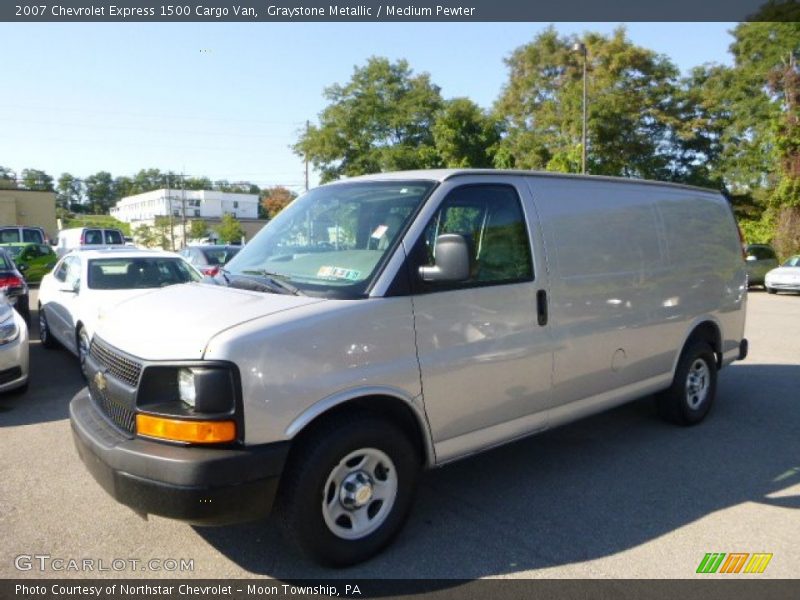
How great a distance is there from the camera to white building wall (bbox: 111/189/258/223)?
113 m

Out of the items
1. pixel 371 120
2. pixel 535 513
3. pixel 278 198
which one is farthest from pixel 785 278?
pixel 278 198

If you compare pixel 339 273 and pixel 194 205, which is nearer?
pixel 339 273

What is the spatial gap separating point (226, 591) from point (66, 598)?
767 mm

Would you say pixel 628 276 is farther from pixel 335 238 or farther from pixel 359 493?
pixel 359 493

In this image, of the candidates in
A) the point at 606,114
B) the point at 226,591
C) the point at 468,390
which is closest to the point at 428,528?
the point at 468,390

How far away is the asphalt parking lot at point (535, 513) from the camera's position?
3.39m

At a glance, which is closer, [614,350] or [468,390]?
[468,390]

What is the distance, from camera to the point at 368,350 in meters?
3.27

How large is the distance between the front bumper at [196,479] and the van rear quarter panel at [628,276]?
2.15 m

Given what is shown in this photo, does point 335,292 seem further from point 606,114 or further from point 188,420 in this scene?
point 606,114

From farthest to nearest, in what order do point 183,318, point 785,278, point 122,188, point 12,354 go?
point 122,188
point 785,278
point 12,354
point 183,318

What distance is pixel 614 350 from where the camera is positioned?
469 centimetres

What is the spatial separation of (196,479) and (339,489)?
0.77m

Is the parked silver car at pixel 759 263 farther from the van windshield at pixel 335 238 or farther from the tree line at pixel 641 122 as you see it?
the van windshield at pixel 335 238
